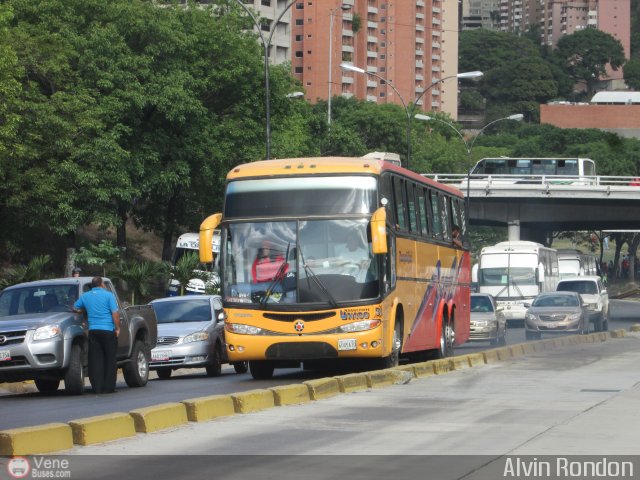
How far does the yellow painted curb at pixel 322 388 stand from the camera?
16.7 meters

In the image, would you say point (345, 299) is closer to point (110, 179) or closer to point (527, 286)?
point (110, 179)

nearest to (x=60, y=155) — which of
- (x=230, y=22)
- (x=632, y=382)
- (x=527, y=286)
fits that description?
(x=230, y=22)

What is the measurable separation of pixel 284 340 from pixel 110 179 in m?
27.3

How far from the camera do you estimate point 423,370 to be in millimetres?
21469

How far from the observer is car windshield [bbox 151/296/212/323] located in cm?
2592

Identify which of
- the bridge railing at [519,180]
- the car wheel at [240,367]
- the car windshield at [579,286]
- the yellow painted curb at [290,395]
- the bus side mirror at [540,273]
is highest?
the bridge railing at [519,180]

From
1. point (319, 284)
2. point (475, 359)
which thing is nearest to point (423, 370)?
point (319, 284)

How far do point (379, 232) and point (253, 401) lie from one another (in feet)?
18.5

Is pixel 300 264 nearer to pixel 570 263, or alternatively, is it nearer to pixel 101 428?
pixel 101 428

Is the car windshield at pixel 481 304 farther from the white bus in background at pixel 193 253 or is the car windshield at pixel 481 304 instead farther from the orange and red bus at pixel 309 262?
the orange and red bus at pixel 309 262

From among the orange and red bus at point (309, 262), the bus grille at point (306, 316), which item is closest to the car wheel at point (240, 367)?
the orange and red bus at point (309, 262)

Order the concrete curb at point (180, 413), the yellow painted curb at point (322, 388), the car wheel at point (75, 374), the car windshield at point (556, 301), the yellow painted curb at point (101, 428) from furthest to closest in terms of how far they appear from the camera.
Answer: the car windshield at point (556, 301) → the car wheel at point (75, 374) → the yellow painted curb at point (322, 388) → the yellow painted curb at point (101, 428) → the concrete curb at point (180, 413)

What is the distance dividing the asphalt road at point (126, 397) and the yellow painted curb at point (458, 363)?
210 cm

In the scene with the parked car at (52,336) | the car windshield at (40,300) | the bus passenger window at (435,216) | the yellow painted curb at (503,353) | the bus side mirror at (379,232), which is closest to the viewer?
the parked car at (52,336)
